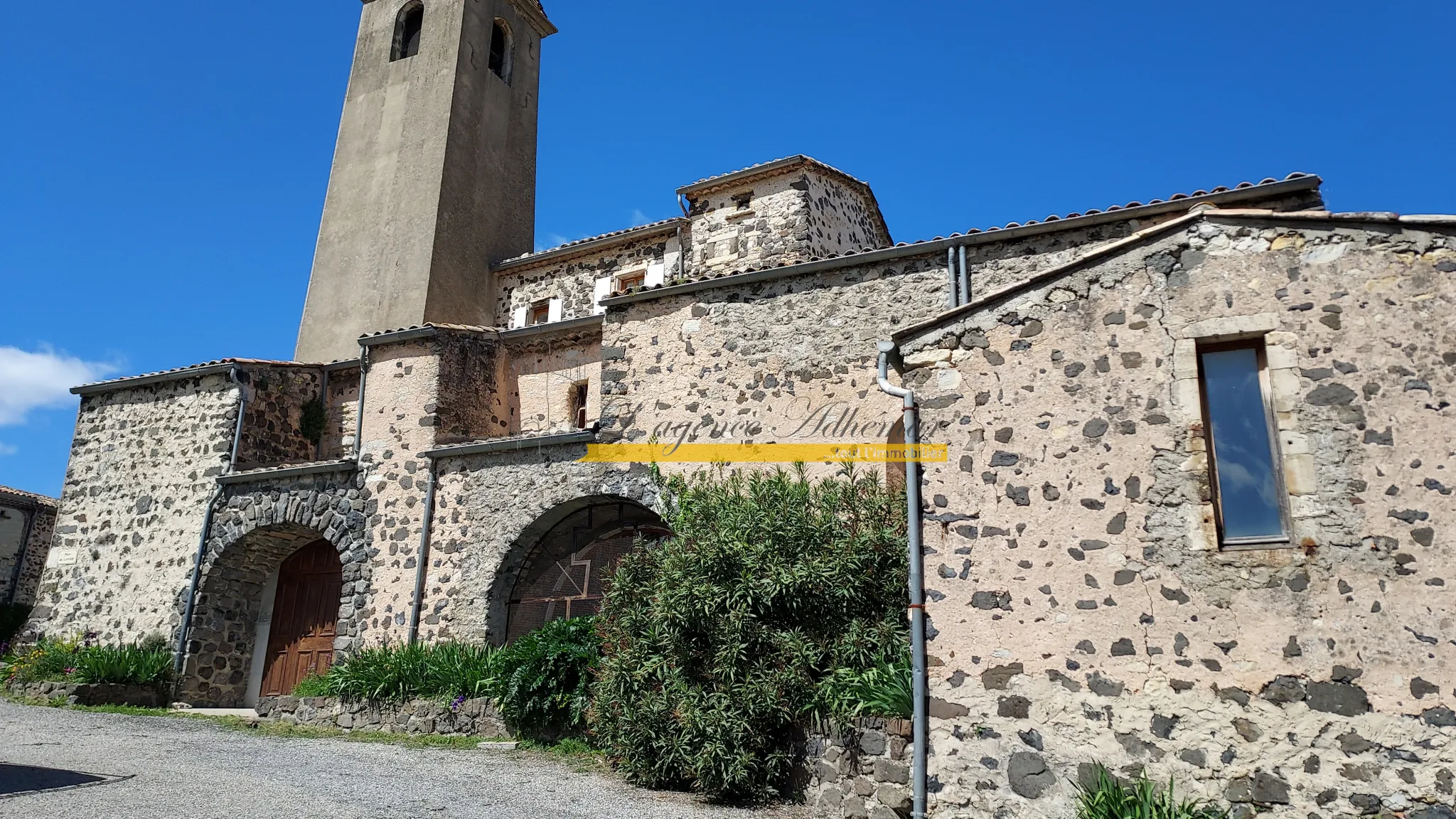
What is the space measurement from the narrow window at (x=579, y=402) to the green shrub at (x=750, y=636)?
5.89 metres

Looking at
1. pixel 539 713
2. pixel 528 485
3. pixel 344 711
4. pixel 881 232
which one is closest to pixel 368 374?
pixel 528 485

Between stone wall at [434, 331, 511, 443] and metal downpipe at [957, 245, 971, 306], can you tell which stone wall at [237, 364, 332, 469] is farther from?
metal downpipe at [957, 245, 971, 306]

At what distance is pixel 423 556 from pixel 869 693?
8558 millimetres

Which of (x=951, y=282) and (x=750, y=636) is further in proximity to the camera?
(x=951, y=282)

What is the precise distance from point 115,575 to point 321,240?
8346 mm

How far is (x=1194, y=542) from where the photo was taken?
7.12m

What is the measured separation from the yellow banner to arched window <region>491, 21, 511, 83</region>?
1366 cm

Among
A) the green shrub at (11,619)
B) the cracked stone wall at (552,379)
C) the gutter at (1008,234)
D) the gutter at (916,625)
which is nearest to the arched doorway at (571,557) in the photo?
the cracked stone wall at (552,379)

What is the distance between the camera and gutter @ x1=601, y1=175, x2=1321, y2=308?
11.1m

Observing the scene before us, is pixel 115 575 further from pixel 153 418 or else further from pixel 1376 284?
pixel 1376 284

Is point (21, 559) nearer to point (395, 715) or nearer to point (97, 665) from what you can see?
point (97, 665)

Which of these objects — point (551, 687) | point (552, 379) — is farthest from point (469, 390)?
point (551, 687)

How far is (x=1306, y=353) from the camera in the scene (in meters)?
7.19

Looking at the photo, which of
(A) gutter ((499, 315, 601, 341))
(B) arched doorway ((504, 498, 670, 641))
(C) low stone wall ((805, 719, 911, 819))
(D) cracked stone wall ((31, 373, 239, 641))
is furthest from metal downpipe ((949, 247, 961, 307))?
(D) cracked stone wall ((31, 373, 239, 641))
